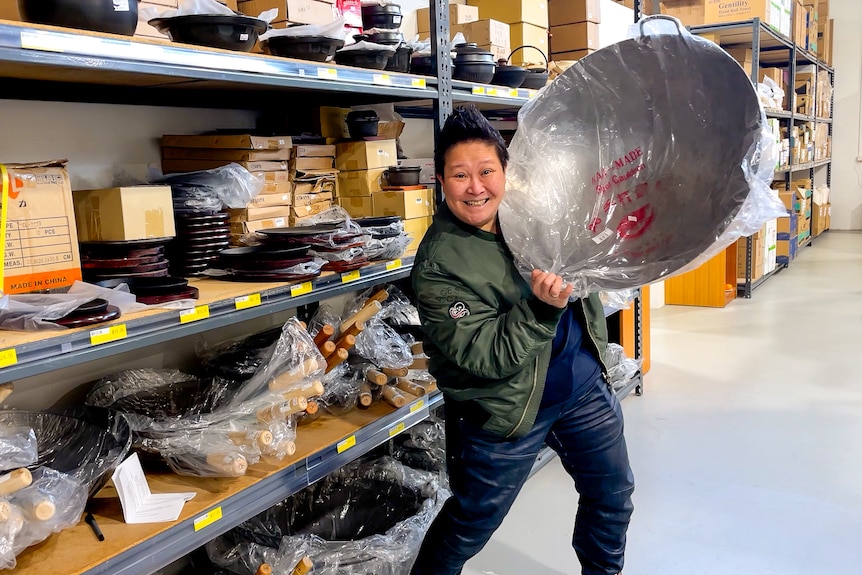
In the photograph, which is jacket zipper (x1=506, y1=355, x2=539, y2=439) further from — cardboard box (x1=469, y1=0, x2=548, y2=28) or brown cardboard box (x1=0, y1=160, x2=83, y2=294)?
cardboard box (x1=469, y1=0, x2=548, y2=28)

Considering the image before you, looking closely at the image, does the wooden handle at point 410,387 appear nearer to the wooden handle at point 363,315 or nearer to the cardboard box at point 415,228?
the wooden handle at point 363,315

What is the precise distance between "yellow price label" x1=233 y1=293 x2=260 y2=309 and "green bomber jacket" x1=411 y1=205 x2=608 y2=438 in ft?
1.21

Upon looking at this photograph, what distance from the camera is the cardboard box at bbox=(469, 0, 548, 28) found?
10.5ft

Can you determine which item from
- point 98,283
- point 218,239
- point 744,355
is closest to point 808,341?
point 744,355

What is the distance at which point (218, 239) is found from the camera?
199 cm

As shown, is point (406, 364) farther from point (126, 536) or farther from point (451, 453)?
point (126, 536)

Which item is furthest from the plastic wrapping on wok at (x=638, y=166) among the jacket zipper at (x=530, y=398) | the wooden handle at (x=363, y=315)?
the wooden handle at (x=363, y=315)

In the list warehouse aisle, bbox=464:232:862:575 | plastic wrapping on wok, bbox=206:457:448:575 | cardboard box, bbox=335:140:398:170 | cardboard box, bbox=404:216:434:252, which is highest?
cardboard box, bbox=335:140:398:170

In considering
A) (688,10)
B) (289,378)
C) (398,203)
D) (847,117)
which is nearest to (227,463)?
(289,378)

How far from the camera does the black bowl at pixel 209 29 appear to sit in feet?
5.04

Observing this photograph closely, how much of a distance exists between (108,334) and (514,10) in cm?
245

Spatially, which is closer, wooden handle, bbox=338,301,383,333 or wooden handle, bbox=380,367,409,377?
wooden handle, bbox=338,301,383,333

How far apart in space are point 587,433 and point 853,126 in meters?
9.51

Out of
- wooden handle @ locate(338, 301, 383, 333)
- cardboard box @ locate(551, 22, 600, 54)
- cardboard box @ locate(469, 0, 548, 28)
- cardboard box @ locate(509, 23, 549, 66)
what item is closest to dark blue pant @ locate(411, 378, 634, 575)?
wooden handle @ locate(338, 301, 383, 333)
